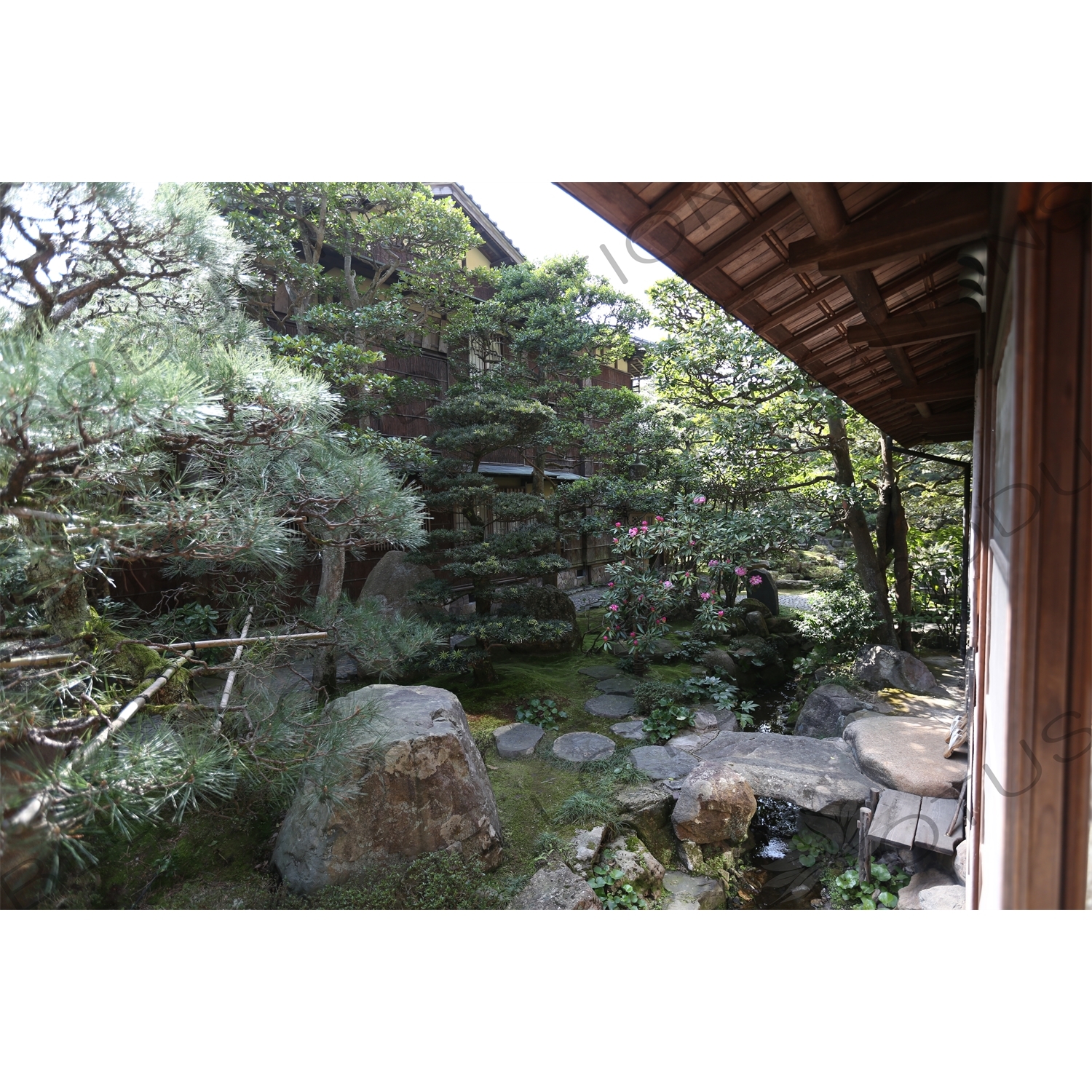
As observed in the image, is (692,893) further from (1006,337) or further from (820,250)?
(820,250)

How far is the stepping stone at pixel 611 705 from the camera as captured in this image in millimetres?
4750

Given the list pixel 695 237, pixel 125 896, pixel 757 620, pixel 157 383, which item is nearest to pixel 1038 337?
pixel 695 237

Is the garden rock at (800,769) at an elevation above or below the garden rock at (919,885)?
above

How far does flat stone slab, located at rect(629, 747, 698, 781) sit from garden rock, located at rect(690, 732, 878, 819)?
174mm

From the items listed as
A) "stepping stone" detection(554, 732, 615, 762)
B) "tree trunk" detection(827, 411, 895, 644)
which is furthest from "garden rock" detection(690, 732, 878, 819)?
"tree trunk" detection(827, 411, 895, 644)

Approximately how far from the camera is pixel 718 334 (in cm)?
501

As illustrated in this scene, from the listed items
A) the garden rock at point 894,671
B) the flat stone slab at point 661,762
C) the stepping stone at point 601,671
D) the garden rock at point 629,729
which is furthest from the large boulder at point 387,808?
the garden rock at point 894,671

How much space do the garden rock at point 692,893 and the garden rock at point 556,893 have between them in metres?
0.50

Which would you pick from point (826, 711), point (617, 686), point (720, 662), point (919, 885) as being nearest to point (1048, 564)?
point (919, 885)

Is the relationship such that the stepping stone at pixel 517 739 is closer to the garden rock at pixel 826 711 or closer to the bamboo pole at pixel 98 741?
Answer: the garden rock at pixel 826 711

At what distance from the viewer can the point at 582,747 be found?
165 inches

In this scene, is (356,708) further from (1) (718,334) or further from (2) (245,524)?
(1) (718,334)

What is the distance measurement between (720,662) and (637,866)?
325 cm

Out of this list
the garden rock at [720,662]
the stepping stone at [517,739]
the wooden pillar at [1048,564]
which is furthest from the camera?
the garden rock at [720,662]
